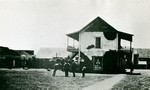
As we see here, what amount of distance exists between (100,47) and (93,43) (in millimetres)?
817

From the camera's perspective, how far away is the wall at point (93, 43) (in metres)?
28.9

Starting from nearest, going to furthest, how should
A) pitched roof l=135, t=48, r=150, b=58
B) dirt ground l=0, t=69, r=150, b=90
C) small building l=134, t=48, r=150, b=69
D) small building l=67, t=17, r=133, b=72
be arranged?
1. dirt ground l=0, t=69, r=150, b=90
2. small building l=67, t=17, r=133, b=72
3. small building l=134, t=48, r=150, b=69
4. pitched roof l=135, t=48, r=150, b=58

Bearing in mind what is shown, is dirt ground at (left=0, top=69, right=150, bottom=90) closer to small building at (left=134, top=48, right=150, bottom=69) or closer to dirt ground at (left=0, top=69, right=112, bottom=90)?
dirt ground at (left=0, top=69, right=112, bottom=90)

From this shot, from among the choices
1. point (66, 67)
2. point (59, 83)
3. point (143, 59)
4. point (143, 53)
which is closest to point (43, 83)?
point (59, 83)

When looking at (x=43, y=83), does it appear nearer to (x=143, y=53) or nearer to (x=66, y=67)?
(x=66, y=67)

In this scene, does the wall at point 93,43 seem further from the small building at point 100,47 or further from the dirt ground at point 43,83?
the dirt ground at point 43,83

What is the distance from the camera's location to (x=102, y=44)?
29.1m

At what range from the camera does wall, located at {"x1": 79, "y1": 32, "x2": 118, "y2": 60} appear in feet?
94.9

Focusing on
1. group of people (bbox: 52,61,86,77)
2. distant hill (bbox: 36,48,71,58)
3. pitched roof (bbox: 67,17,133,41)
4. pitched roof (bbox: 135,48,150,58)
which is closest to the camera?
group of people (bbox: 52,61,86,77)

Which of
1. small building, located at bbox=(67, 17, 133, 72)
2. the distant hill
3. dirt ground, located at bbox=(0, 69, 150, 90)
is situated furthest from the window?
the distant hill

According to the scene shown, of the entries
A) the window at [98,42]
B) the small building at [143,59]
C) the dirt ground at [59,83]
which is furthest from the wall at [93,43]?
the small building at [143,59]

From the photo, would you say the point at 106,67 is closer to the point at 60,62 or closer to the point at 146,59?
the point at 60,62

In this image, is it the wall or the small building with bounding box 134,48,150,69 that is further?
the small building with bounding box 134,48,150,69

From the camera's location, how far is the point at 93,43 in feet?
95.9
